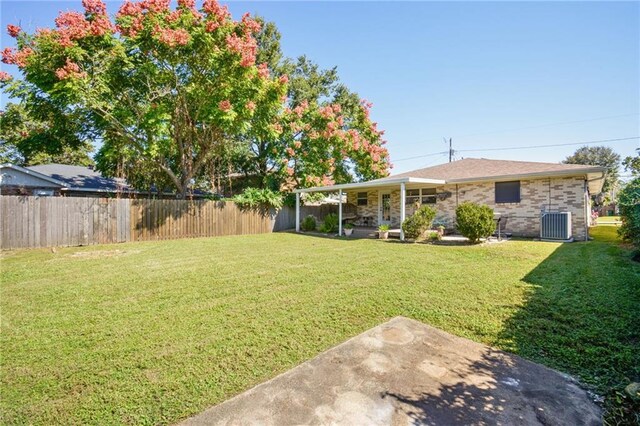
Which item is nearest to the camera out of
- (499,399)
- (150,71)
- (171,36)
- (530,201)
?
(499,399)

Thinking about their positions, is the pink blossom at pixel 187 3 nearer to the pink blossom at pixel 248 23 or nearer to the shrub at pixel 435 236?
the pink blossom at pixel 248 23

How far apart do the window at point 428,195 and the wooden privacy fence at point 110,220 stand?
8.78 m

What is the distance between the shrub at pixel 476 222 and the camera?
9359 mm

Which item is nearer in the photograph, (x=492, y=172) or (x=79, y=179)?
(x=492, y=172)

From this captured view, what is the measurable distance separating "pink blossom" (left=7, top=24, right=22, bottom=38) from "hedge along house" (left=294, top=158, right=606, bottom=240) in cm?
1244

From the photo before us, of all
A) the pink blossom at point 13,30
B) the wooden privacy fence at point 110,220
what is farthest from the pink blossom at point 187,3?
the wooden privacy fence at point 110,220

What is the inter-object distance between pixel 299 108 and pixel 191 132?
7.26m

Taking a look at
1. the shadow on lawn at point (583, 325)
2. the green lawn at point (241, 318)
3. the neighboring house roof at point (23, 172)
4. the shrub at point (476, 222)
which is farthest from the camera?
the neighboring house roof at point (23, 172)

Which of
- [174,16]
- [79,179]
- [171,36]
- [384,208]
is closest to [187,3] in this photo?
[174,16]

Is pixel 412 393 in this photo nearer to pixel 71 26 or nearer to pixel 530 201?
pixel 530 201

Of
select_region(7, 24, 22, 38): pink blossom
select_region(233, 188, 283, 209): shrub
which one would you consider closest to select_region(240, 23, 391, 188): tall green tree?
select_region(233, 188, 283, 209): shrub

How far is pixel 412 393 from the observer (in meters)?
2.29

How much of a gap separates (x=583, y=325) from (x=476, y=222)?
20.6 ft

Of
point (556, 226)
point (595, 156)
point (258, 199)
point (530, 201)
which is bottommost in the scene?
point (556, 226)
